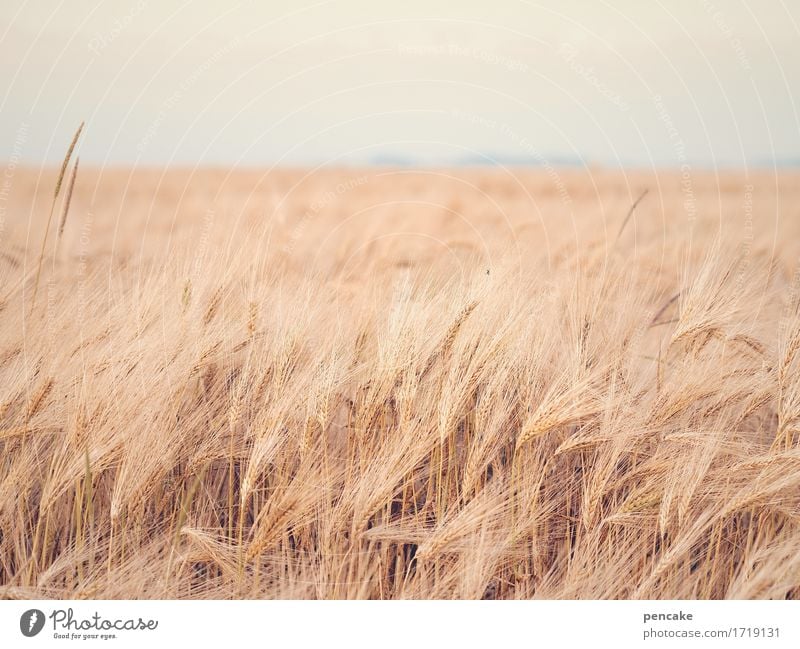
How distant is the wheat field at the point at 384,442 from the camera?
57.4 inches

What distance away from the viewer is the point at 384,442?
1493mm

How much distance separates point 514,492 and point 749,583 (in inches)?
20.3

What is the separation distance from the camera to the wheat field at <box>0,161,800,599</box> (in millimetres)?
1457

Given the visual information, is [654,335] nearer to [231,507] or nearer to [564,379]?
[564,379]

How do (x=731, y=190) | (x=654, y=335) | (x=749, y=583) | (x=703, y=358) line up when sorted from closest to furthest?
1. (x=749, y=583)
2. (x=703, y=358)
3. (x=654, y=335)
4. (x=731, y=190)

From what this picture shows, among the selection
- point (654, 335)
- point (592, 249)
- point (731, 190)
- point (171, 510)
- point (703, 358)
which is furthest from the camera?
point (731, 190)

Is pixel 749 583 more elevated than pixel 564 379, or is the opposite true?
pixel 564 379

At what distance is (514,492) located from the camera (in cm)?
156

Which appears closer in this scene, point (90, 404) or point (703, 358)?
point (90, 404)

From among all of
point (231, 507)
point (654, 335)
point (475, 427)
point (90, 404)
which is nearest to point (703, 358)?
point (654, 335)
